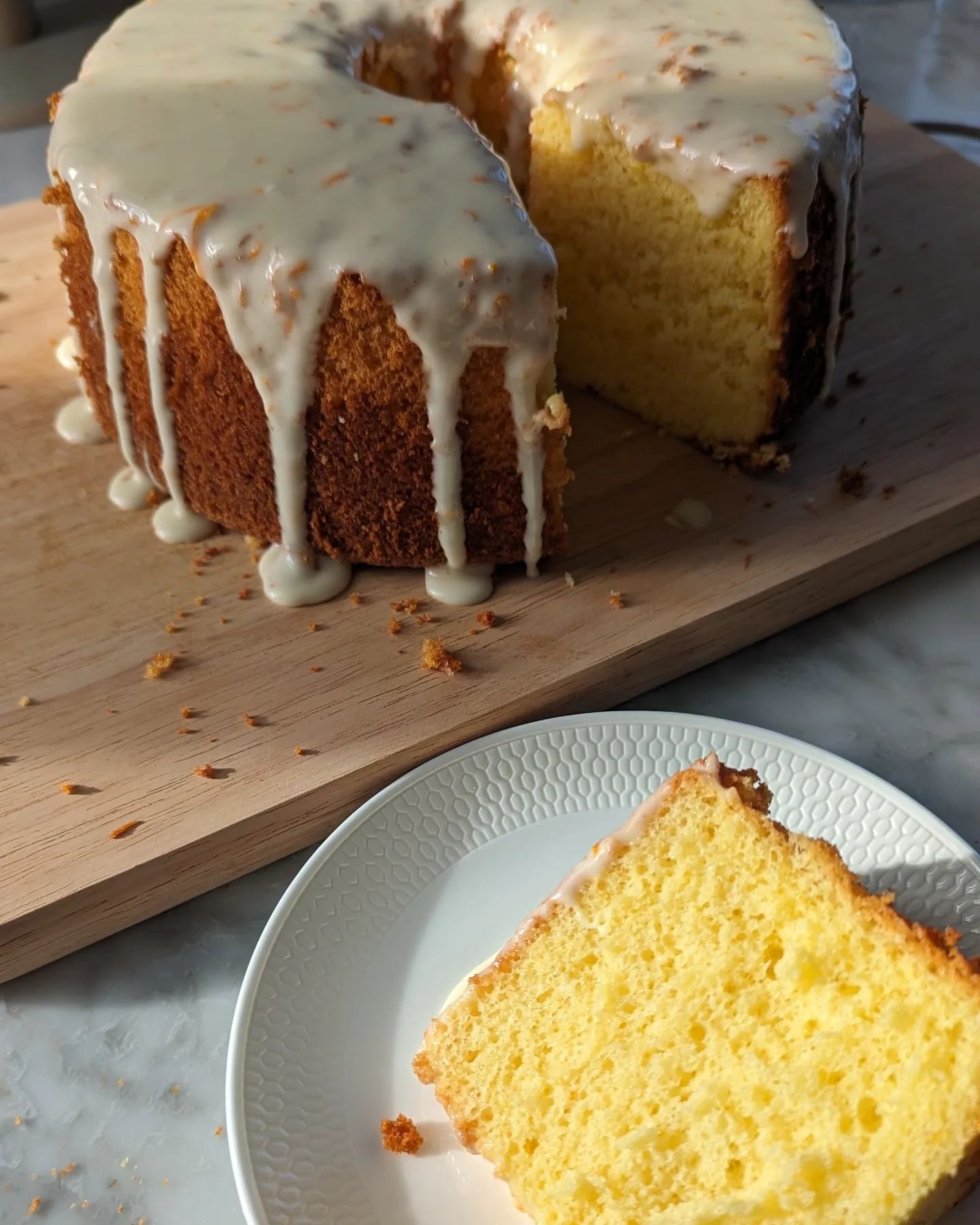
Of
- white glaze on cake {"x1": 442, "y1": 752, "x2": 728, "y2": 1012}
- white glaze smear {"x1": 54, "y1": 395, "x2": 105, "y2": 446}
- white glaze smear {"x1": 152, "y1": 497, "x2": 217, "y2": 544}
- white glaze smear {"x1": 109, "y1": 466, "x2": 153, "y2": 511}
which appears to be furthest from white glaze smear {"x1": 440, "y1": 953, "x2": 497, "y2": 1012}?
white glaze smear {"x1": 54, "y1": 395, "x2": 105, "y2": 446}

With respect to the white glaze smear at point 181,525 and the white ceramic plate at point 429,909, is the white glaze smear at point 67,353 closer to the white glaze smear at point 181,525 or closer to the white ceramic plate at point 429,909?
the white glaze smear at point 181,525

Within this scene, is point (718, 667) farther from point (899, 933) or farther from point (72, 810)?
point (72, 810)

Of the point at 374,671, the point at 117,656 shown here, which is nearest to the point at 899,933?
the point at 374,671

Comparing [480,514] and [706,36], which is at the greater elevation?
[706,36]

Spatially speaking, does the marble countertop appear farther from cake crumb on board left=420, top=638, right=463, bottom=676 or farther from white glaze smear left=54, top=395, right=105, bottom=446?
white glaze smear left=54, top=395, right=105, bottom=446

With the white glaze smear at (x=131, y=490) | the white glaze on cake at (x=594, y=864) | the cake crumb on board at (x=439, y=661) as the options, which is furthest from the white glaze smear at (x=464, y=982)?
the white glaze smear at (x=131, y=490)

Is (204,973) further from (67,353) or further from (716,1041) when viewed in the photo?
(67,353)
